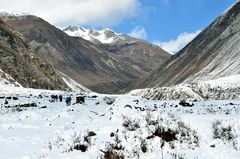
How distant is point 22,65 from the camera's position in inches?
4097

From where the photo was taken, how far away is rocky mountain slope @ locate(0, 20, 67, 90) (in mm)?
97438

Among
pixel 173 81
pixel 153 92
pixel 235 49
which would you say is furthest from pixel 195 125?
pixel 173 81

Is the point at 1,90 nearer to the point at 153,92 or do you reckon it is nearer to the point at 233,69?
the point at 153,92

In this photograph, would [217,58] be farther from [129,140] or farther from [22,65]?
[129,140]

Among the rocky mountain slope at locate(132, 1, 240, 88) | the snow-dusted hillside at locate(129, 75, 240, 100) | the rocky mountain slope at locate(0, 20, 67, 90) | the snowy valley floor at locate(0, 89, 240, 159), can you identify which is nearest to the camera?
the snowy valley floor at locate(0, 89, 240, 159)

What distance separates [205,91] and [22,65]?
52138 millimetres

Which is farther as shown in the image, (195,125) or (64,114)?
(64,114)

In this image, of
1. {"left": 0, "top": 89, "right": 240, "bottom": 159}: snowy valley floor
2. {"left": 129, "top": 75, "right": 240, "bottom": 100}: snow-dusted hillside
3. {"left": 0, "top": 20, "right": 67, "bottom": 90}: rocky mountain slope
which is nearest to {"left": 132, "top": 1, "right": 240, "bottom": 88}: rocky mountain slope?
{"left": 129, "top": 75, "right": 240, "bottom": 100}: snow-dusted hillside

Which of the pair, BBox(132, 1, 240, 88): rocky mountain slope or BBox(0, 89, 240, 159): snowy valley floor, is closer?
BBox(0, 89, 240, 159): snowy valley floor

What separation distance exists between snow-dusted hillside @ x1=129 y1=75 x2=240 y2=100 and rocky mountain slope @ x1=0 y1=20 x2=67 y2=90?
36.1m

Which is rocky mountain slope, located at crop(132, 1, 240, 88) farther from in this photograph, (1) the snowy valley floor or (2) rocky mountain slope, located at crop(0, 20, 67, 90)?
(1) the snowy valley floor

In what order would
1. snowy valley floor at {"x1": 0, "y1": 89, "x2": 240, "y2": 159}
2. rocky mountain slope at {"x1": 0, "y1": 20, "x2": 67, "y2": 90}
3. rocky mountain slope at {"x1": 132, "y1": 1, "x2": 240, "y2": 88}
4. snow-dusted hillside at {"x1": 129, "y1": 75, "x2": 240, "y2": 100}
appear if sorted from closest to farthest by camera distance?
snowy valley floor at {"x1": 0, "y1": 89, "x2": 240, "y2": 159}, snow-dusted hillside at {"x1": 129, "y1": 75, "x2": 240, "y2": 100}, rocky mountain slope at {"x1": 0, "y1": 20, "x2": 67, "y2": 90}, rocky mountain slope at {"x1": 132, "y1": 1, "x2": 240, "y2": 88}

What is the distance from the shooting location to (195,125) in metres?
16.9

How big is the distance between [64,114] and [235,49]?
134m
